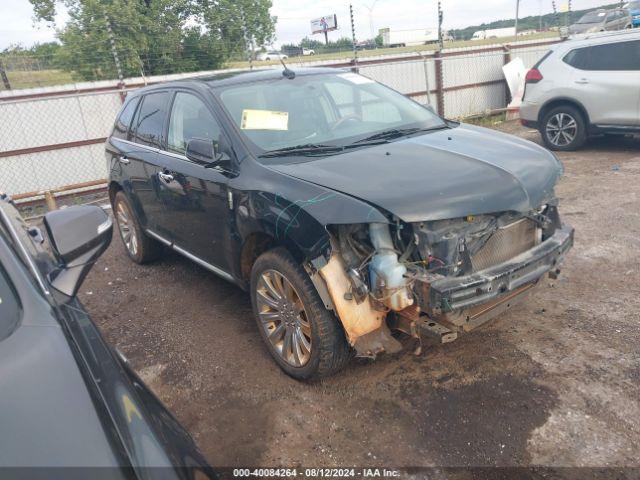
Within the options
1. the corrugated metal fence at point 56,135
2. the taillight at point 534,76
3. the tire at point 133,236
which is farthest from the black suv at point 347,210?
the taillight at point 534,76

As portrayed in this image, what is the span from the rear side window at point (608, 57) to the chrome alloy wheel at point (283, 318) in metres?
7.45

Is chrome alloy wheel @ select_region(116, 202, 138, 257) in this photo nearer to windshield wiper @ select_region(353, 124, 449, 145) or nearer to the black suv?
the black suv

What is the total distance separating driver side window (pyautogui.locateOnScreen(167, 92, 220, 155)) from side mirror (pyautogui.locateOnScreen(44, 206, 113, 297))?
1532mm

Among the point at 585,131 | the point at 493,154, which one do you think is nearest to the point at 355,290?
the point at 493,154

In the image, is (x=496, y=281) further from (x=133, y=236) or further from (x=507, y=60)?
(x=507, y=60)

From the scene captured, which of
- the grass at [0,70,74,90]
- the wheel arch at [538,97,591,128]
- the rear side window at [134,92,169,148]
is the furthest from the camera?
the grass at [0,70,74,90]

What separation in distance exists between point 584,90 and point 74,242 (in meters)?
8.53

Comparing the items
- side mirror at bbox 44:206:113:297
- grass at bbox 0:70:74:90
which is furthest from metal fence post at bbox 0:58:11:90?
side mirror at bbox 44:206:113:297

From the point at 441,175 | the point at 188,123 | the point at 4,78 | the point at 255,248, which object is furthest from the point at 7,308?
the point at 4,78

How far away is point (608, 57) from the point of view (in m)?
8.41

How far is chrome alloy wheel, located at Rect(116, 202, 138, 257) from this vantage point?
561 cm

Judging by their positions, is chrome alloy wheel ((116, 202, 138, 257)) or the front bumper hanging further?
chrome alloy wheel ((116, 202, 138, 257))

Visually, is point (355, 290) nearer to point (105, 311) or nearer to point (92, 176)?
point (105, 311)

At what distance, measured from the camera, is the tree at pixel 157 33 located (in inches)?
476
